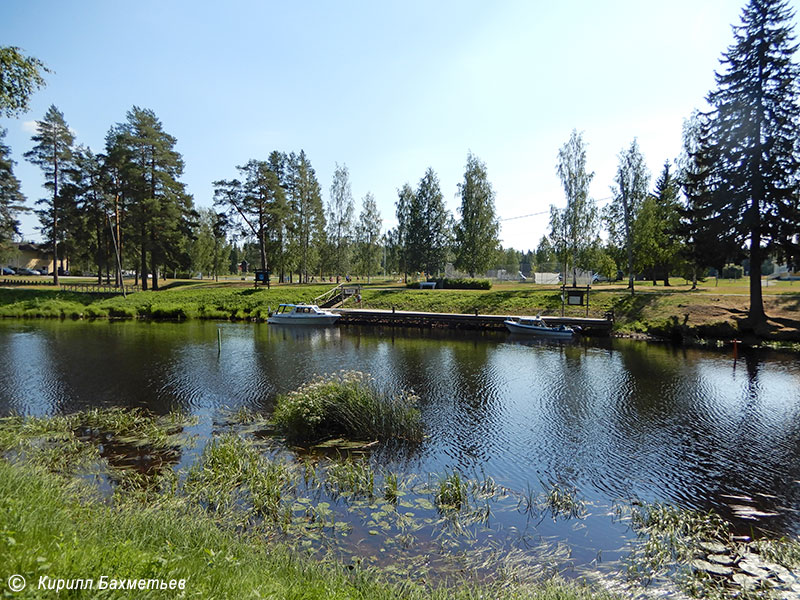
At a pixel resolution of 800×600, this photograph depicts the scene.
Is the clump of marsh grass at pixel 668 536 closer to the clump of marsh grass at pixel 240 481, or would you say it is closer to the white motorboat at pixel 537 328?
the clump of marsh grass at pixel 240 481

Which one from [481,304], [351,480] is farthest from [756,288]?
[351,480]

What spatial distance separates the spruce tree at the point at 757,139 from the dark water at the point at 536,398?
382 inches

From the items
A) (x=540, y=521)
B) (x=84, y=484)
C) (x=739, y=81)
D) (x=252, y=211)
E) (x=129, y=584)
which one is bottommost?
(x=540, y=521)

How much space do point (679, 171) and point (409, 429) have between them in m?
47.5

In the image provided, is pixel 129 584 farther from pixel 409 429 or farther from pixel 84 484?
pixel 409 429

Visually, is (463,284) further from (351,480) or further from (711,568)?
(711,568)

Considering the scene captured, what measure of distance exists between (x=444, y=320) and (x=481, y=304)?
5.43 m

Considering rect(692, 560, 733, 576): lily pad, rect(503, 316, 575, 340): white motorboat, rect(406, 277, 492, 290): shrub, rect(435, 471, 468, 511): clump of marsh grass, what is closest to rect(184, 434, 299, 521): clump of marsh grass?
rect(435, 471, 468, 511): clump of marsh grass

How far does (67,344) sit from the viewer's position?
29344 mm

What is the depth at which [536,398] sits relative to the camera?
1827cm

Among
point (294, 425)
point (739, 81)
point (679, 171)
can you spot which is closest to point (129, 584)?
point (294, 425)

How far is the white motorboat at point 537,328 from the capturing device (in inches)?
1378

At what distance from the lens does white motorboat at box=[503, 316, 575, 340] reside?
115 feet

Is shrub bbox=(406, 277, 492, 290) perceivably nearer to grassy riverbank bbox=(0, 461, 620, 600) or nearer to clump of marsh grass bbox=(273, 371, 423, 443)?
clump of marsh grass bbox=(273, 371, 423, 443)
